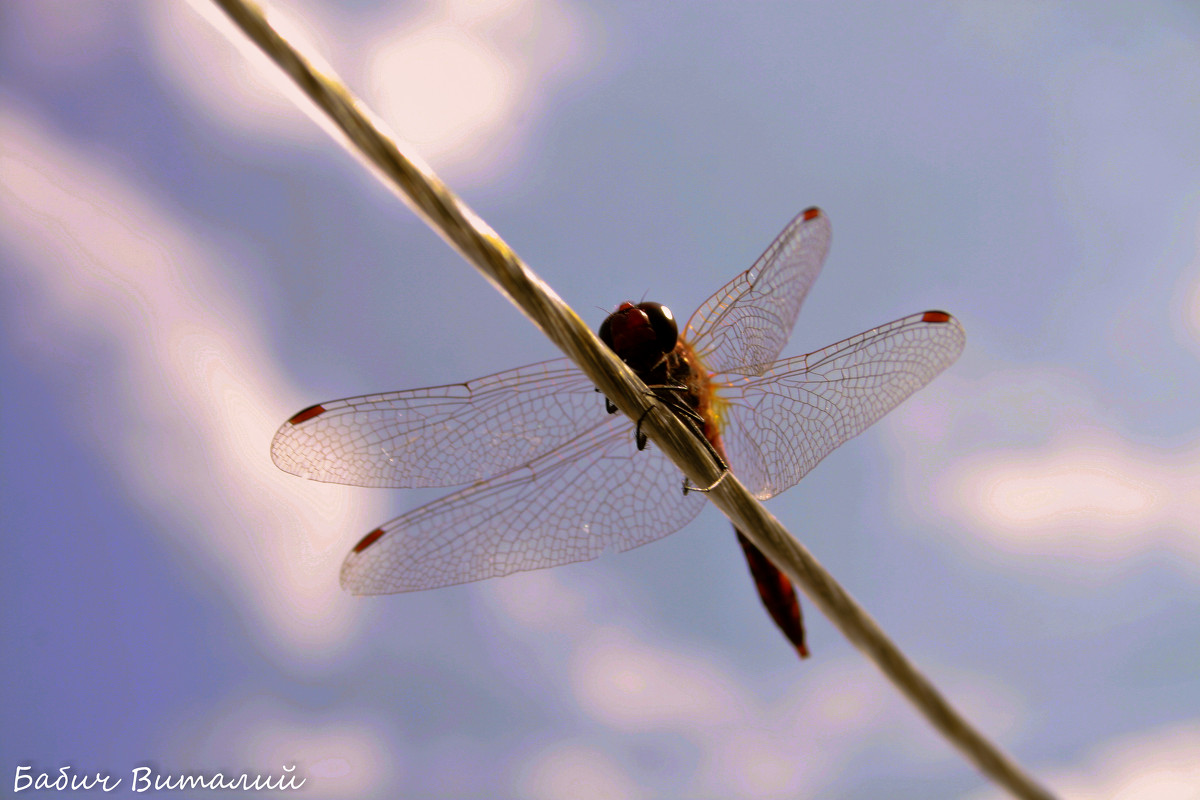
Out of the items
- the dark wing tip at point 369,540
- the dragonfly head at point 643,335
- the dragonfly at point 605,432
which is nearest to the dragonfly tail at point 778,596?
the dragonfly at point 605,432

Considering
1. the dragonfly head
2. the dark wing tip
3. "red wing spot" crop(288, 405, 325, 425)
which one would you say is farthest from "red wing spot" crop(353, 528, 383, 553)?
the dragonfly head

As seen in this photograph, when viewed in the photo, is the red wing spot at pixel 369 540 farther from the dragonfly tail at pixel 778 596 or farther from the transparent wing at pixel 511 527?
the dragonfly tail at pixel 778 596

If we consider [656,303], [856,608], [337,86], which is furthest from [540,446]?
[337,86]

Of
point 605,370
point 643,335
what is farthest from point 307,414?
point 605,370

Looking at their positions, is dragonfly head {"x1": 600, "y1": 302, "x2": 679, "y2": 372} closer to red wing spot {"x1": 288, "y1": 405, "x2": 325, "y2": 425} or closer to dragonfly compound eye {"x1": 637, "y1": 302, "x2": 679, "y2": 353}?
dragonfly compound eye {"x1": 637, "y1": 302, "x2": 679, "y2": 353}

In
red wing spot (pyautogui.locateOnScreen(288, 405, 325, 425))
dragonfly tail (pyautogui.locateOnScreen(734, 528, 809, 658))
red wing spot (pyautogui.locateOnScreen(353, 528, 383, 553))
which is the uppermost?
red wing spot (pyautogui.locateOnScreen(288, 405, 325, 425))

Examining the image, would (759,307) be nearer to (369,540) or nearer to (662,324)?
(662,324)

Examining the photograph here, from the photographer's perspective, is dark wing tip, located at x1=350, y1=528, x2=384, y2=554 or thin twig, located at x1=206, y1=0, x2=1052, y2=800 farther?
dark wing tip, located at x1=350, y1=528, x2=384, y2=554
